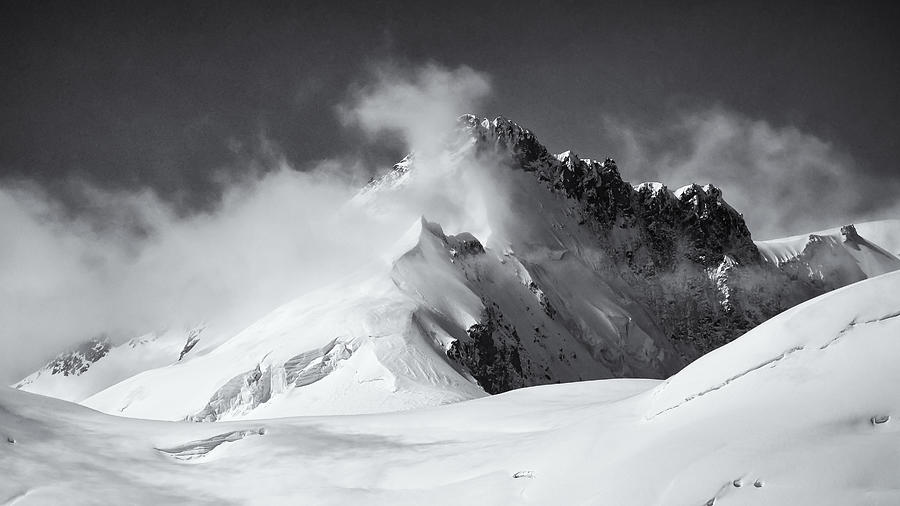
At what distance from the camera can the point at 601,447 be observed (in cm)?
795

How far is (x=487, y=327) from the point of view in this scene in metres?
85.9

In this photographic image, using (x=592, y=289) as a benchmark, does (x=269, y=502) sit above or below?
below

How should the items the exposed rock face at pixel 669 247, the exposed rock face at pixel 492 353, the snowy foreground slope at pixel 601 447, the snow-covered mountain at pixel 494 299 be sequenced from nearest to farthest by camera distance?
the snowy foreground slope at pixel 601 447 → the snow-covered mountain at pixel 494 299 → the exposed rock face at pixel 492 353 → the exposed rock face at pixel 669 247

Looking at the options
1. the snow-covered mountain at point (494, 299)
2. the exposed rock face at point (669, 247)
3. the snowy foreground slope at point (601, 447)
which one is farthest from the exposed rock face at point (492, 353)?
the exposed rock face at point (669, 247)

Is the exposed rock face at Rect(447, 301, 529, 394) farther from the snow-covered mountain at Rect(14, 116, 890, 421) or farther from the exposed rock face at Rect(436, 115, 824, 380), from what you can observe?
the exposed rock face at Rect(436, 115, 824, 380)

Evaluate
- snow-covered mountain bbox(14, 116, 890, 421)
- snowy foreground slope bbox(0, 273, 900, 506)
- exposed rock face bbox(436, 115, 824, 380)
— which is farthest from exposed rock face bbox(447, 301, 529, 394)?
exposed rock face bbox(436, 115, 824, 380)

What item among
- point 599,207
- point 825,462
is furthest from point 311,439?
point 599,207

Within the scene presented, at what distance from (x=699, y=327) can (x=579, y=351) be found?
69.7 metres

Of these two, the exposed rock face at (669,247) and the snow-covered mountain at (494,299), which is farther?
the exposed rock face at (669,247)

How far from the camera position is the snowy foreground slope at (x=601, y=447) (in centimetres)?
641

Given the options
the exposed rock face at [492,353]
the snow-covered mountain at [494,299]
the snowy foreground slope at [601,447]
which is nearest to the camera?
the snowy foreground slope at [601,447]

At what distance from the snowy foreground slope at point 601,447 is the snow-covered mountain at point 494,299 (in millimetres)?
41263

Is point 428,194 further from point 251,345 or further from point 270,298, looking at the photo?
point 251,345

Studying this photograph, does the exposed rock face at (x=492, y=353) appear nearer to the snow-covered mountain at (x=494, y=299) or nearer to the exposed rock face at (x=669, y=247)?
the snow-covered mountain at (x=494, y=299)
